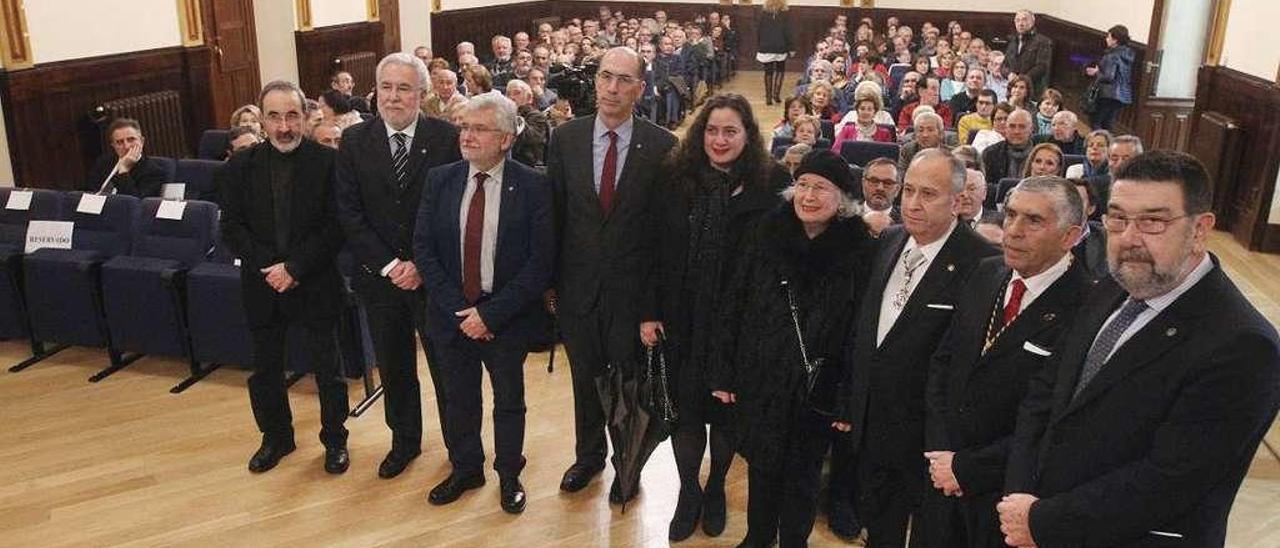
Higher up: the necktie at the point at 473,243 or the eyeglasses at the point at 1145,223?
the eyeglasses at the point at 1145,223

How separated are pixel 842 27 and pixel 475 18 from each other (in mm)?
5910

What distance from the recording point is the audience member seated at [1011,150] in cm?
562

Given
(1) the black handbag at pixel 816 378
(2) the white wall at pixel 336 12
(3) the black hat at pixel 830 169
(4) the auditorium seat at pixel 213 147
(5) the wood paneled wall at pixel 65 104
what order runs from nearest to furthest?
(3) the black hat at pixel 830 169 < (1) the black handbag at pixel 816 378 < (5) the wood paneled wall at pixel 65 104 < (4) the auditorium seat at pixel 213 147 < (2) the white wall at pixel 336 12

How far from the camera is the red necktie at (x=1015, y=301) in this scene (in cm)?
207

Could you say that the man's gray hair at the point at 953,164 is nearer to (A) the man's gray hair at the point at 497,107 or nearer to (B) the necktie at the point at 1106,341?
(B) the necktie at the point at 1106,341

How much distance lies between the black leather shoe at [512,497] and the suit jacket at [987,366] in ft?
5.20

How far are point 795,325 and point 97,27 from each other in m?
6.72

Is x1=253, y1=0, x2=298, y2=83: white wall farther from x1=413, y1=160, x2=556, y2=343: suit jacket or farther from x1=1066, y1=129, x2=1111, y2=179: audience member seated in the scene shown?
x1=1066, y1=129, x2=1111, y2=179: audience member seated

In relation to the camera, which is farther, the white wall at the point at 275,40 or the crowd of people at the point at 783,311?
the white wall at the point at 275,40

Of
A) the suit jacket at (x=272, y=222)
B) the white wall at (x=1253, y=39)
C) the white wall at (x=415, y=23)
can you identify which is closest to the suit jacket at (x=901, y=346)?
the suit jacket at (x=272, y=222)

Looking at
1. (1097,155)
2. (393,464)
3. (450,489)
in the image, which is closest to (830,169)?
(450,489)

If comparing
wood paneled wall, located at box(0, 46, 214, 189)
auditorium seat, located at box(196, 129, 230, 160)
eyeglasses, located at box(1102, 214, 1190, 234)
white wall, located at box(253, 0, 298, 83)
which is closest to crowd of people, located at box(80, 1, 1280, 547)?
eyeglasses, located at box(1102, 214, 1190, 234)

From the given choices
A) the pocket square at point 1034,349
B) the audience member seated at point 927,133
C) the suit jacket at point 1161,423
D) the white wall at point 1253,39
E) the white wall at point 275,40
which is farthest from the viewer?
the white wall at point 275,40

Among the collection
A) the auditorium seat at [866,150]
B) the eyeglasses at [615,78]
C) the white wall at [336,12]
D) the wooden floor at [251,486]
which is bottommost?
the wooden floor at [251,486]
